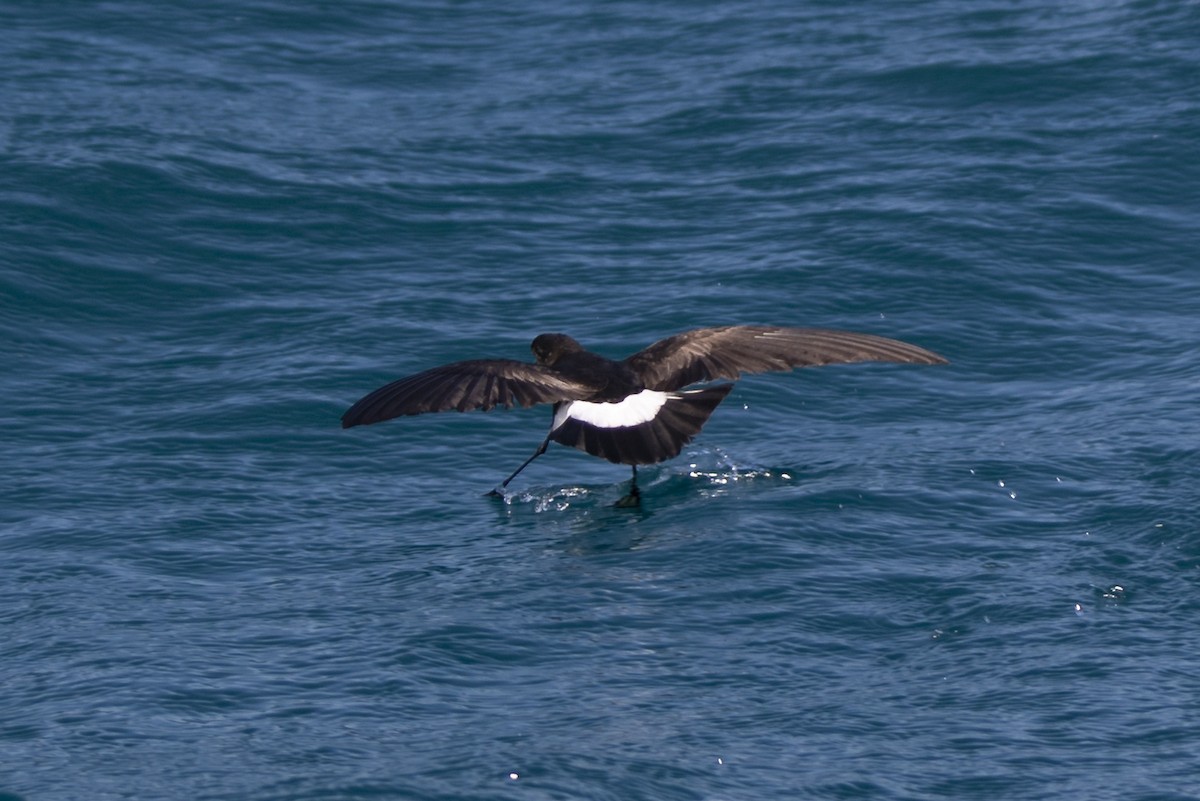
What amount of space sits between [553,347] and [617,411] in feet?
3.28

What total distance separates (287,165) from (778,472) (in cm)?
677

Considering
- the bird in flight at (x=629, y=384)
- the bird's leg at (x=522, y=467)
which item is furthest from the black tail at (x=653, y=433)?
the bird's leg at (x=522, y=467)

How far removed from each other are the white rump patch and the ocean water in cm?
49

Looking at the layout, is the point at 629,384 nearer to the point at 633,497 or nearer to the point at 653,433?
the point at 653,433

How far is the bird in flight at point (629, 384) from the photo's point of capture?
28.2ft

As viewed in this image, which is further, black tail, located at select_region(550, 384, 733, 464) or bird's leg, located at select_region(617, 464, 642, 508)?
bird's leg, located at select_region(617, 464, 642, 508)

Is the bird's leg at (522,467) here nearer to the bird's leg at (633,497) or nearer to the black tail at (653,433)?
the black tail at (653,433)

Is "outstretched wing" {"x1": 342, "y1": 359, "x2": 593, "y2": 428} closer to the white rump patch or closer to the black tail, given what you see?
the white rump patch

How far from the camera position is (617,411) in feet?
29.6

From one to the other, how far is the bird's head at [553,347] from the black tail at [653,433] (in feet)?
2.89

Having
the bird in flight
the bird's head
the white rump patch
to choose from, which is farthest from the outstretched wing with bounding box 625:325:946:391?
the bird's head

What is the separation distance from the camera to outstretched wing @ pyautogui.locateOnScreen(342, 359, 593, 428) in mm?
8398

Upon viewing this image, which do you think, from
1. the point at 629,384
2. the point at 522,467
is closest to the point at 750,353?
the point at 629,384

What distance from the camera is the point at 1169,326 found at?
11.7 meters
